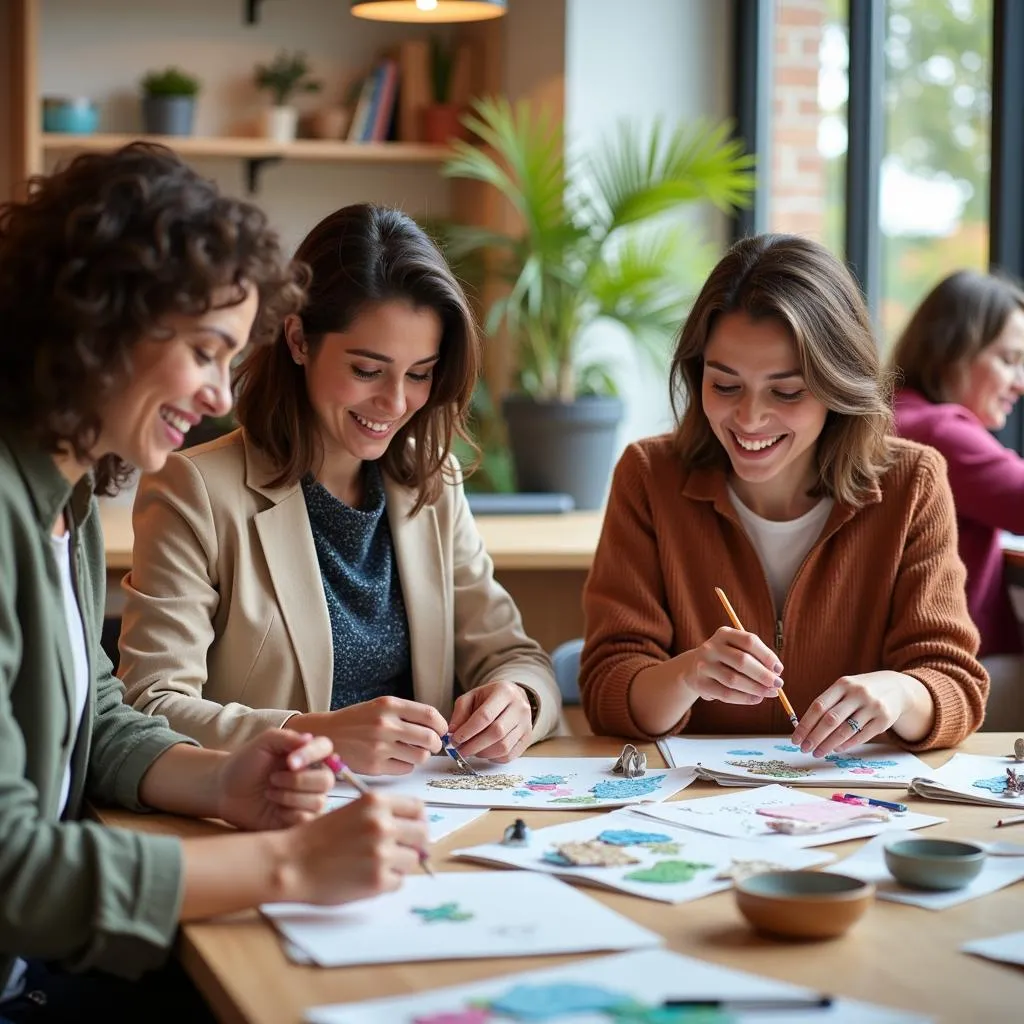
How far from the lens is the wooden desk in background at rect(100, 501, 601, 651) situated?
335 centimetres

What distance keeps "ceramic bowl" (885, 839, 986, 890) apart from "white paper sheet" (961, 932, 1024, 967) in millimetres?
96

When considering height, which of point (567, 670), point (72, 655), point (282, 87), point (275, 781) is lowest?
point (567, 670)

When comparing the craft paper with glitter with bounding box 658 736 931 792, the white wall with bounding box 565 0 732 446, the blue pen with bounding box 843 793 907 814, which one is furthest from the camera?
the white wall with bounding box 565 0 732 446

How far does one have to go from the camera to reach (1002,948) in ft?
3.98

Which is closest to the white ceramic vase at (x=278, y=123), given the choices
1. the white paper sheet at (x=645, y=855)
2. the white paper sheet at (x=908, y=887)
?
the white paper sheet at (x=645, y=855)

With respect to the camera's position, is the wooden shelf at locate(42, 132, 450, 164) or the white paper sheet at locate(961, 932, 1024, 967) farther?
the wooden shelf at locate(42, 132, 450, 164)

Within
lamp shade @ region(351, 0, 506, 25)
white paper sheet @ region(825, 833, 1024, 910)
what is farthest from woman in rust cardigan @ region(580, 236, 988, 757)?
lamp shade @ region(351, 0, 506, 25)

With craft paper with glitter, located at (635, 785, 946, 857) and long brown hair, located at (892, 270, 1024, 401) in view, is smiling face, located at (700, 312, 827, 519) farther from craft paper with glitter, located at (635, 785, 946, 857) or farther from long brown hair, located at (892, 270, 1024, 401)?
long brown hair, located at (892, 270, 1024, 401)

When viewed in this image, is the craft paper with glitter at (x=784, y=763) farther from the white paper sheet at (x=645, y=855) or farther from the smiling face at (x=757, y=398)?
the smiling face at (x=757, y=398)

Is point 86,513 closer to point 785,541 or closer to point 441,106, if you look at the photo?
point 785,541

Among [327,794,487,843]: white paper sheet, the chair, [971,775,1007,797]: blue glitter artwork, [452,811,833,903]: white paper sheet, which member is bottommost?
the chair

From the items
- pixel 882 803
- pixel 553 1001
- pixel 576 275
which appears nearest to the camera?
pixel 553 1001

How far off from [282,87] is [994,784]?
158 inches

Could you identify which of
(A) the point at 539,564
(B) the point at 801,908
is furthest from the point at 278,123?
(B) the point at 801,908
